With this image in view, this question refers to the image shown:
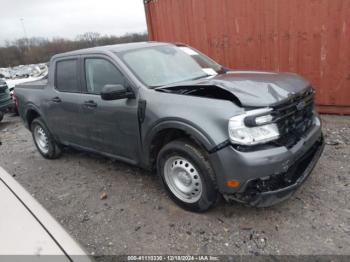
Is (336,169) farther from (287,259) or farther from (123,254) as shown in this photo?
(123,254)

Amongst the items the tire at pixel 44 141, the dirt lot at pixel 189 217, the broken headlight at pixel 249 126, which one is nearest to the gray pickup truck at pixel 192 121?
the broken headlight at pixel 249 126

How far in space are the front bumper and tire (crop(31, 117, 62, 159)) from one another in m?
3.52

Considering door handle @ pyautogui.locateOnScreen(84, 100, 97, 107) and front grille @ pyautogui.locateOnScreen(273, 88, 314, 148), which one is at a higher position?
door handle @ pyautogui.locateOnScreen(84, 100, 97, 107)

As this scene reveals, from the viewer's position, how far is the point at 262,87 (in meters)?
3.05

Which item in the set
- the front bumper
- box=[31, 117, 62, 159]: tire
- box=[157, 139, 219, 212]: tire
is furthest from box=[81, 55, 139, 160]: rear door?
box=[31, 117, 62, 159]: tire

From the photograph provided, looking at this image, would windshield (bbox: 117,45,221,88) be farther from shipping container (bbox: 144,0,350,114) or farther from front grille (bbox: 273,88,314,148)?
shipping container (bbox: 144,0,350,114)

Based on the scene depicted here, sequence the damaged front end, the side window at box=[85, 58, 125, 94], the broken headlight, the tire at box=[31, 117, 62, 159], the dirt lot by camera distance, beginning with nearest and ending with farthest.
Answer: the broken headlight
the dirt lot
the damaged front end
the side window at box=[85, 58, 125, 94]
the tire at box=[31, 117, 62, 159]

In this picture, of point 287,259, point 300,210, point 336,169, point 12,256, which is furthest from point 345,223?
point 12,256

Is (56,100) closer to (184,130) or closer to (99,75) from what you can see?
(99,75)

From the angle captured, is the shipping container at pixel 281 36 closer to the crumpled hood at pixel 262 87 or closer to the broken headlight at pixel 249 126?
the crumpled hood at pixel 262 87

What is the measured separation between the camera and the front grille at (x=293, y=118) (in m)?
2.86

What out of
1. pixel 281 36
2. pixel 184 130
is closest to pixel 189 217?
pixel 184 130

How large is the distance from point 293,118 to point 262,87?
0.43m

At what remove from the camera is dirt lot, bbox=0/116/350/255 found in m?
2.82
